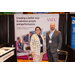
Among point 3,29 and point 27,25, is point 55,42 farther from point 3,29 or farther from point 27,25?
point 3,29

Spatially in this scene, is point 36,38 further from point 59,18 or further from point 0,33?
point 0,33

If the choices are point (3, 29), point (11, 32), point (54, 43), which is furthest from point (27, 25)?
point (54, 43)

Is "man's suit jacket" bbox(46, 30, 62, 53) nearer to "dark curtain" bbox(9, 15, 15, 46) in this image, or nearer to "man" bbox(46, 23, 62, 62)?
"man" bbox(46, 23, 62, 62)

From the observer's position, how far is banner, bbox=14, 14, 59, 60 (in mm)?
4504

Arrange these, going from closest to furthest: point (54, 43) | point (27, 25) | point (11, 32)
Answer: point (54, 43) < point (27, 25) < point (11, 32)

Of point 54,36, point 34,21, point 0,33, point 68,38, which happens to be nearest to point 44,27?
point 34,21

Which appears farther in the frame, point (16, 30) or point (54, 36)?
point (16, 30)

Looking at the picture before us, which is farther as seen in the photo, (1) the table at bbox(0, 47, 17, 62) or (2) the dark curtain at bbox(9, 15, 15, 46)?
(2) the dark curtain at bbox(9, 15, 15, 46)

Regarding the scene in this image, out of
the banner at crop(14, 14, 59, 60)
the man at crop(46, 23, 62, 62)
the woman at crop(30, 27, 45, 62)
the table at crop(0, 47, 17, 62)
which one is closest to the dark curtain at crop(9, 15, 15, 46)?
the banner at crop(14, 14, 59, 60)

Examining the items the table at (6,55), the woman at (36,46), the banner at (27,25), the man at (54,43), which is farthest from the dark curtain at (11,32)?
the man at (54,43)

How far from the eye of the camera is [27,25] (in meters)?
4.62

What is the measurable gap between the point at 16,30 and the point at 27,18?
2.74 ft

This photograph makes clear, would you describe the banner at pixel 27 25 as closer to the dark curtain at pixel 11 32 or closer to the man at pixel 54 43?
the dark curtain at pixel 11 32

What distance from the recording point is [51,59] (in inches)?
110
